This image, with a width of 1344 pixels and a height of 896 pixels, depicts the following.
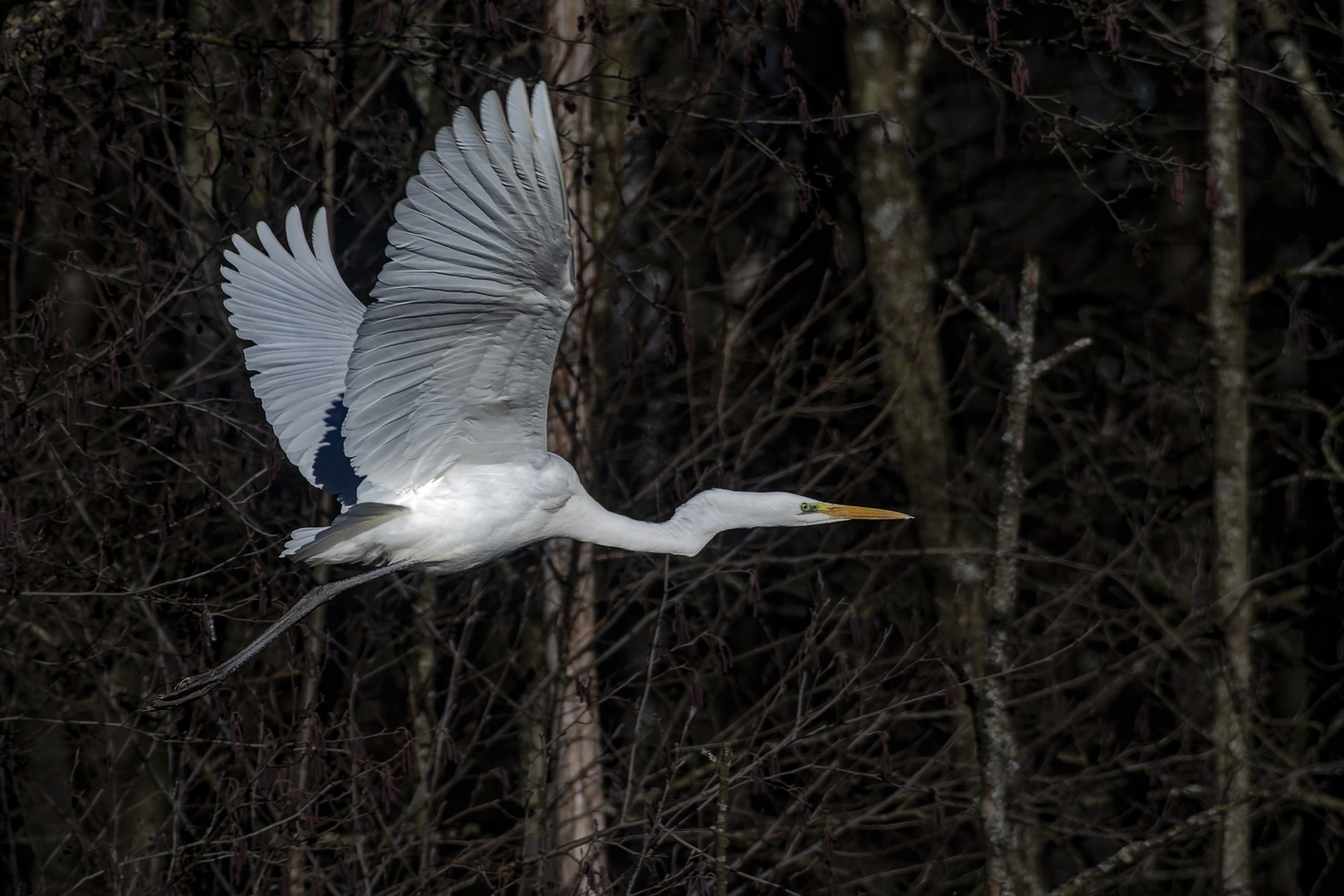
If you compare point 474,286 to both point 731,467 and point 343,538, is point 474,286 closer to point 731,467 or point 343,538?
point 343,538

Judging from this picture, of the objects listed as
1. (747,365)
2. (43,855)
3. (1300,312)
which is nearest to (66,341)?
(43,855)

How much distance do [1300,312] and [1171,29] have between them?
1737 mm

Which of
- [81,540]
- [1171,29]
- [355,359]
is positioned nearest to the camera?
[355,359]

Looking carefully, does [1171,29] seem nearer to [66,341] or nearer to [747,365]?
[747,365]

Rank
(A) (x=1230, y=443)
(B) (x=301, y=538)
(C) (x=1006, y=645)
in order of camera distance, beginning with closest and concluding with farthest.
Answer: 1. (B) (x=301, y=538)
2. (C) (x=1006, y=645)
3. (A) (x=1230, y=443)

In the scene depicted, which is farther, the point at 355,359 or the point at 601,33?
the point at 601,33

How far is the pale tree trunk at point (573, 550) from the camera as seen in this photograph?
6168 mm

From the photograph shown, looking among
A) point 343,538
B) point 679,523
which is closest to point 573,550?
point 679,523

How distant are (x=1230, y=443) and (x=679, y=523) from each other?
12.5ft

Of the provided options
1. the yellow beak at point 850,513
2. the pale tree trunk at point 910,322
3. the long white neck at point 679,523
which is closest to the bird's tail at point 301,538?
the long white neck at point 679,523

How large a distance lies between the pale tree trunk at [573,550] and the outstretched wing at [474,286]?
1842mm

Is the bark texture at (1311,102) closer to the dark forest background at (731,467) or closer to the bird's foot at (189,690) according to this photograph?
the dark forest background at (731,467)

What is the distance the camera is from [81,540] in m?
7.16

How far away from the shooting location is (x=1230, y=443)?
24.1 ft
